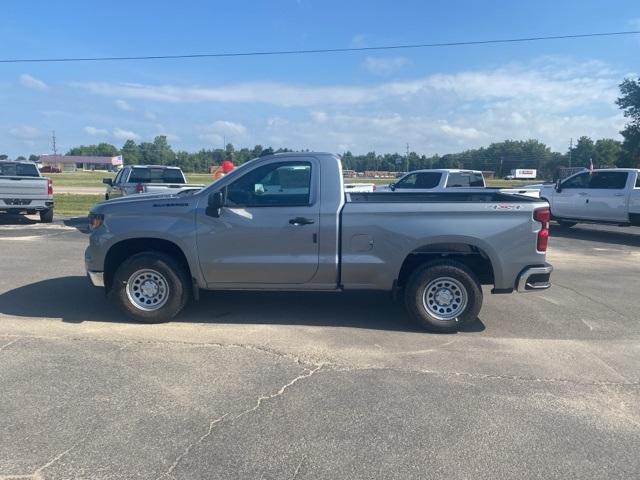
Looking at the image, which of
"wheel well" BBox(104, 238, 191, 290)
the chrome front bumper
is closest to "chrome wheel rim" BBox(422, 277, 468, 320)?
"wheel well" BBox(104, 238, 191, 290)

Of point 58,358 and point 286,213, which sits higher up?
point 286,213

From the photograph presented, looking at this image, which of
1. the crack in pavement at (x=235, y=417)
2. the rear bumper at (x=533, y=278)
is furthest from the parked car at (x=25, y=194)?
the rear bumper at (x=533, y=278)

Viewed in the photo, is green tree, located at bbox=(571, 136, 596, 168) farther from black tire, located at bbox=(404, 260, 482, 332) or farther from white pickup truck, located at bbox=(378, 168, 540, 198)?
black tire, located at bbox=(404, 260, 482, 332)

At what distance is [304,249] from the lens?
19.4 feet

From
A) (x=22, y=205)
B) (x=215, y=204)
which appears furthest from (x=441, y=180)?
(x=22, y=205)

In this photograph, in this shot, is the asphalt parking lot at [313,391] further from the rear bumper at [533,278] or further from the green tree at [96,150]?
the green tree at [96,150]

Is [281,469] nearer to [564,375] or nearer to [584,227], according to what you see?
[564,375]

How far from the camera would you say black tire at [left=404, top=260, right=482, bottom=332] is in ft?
19.4

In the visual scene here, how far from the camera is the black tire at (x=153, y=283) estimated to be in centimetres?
601

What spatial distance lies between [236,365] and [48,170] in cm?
11345

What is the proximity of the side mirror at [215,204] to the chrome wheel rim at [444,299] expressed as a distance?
2457 mm

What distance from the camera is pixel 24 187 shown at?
1494cm

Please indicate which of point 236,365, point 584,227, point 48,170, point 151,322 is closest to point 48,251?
point 151,322

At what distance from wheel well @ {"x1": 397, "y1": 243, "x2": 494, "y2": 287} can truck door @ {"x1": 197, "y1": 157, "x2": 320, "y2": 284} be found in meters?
1.08
